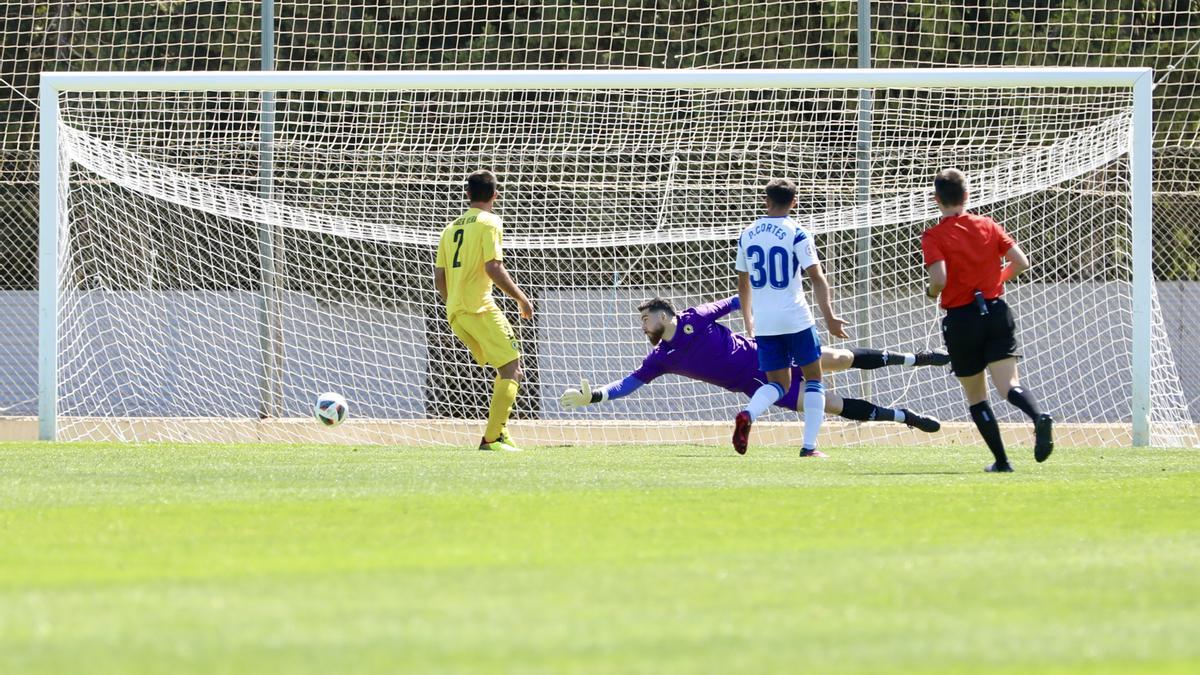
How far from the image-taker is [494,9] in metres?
18.1

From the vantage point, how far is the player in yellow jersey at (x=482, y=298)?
35.6 ft

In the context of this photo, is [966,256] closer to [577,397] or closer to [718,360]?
[718,360]

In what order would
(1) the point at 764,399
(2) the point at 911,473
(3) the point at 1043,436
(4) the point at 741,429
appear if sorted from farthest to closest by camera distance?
(1) the point at 764,399 < (4) the point at 741,429 < (2) the point at 911,473 < (3) the point at 1043,436

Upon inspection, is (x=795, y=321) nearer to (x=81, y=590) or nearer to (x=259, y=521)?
(x=259, y=521)

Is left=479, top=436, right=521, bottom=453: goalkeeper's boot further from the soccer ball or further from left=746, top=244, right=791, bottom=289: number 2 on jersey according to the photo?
left=746, top=244, right=791, bottom=289: number 2 on jersey

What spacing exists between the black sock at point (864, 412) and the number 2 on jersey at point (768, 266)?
1.72 m

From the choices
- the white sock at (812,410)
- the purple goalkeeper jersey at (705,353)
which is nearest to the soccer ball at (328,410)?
the purple goalkeeper jersey at (705,353)

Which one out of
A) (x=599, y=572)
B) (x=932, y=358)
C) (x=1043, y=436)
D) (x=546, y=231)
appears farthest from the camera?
(x=546, y=231)

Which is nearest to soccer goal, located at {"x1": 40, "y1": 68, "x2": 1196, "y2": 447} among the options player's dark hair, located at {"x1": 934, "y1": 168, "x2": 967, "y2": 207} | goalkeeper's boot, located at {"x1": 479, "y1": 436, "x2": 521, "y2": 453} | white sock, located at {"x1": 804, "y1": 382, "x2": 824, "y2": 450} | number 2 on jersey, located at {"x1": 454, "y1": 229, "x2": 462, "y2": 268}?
number 2 on jersey, located at {"x1": 454, "y1": 229, "x2": 462, "y2": 268}

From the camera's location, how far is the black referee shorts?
8.48 meters

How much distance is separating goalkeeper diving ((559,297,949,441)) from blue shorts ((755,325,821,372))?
1.15 m

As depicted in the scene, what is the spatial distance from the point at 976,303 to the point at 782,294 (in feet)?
4.71

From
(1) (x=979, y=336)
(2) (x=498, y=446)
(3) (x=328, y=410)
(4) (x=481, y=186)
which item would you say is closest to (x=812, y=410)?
(1) (x=979, y=336)

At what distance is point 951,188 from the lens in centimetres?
859
